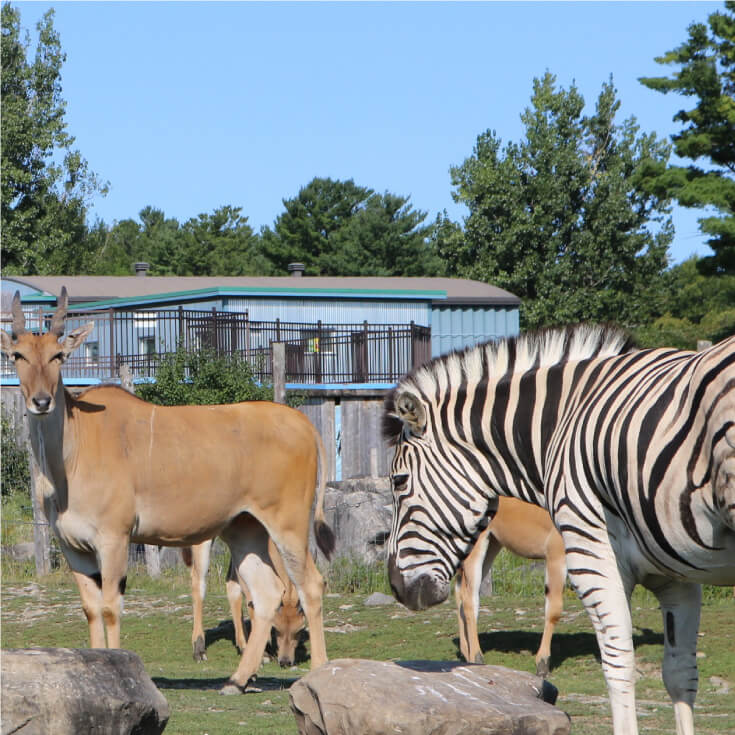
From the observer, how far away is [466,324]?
34.7 metres

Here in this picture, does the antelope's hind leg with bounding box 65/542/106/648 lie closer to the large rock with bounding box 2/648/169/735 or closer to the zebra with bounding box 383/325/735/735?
the large rock with bounding box 2/648/169/735

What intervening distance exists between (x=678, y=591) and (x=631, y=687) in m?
0.50

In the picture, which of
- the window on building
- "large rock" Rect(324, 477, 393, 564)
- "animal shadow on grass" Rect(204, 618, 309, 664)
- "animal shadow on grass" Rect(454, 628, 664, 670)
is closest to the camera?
"animal shadow on grass" Rect(454, 628, 664, 670)

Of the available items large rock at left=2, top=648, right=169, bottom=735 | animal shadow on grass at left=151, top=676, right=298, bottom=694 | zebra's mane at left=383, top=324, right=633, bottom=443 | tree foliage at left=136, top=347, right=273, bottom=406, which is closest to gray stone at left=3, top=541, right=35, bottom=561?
tree foliage at left=136, top=347, right=273, bottom=406

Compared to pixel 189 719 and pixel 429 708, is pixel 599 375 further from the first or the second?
pixel 189 719

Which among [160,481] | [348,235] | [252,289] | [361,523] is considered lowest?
[361,523]

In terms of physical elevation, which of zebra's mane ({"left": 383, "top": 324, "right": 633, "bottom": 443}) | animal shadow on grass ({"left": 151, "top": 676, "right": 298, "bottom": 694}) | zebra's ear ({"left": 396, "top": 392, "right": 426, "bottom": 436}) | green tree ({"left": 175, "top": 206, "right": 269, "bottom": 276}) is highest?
green tree ({"left": 175, "top": 206, "right": 269, "bottom": 276})

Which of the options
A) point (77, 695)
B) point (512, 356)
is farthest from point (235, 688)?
point (512, 356)

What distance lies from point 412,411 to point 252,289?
24.1 metres

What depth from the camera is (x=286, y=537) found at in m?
9.20

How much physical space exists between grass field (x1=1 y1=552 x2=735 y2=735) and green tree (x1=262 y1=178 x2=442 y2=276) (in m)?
42.7

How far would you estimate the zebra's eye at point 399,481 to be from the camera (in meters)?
6.02

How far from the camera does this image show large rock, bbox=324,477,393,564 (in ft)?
48.9

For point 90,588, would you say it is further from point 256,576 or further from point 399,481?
point 399,481
